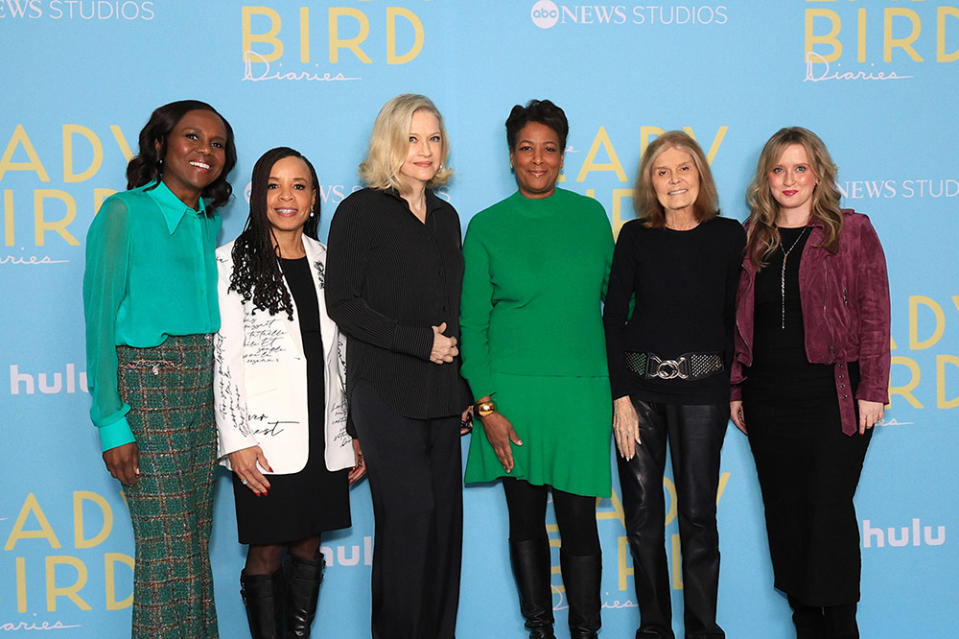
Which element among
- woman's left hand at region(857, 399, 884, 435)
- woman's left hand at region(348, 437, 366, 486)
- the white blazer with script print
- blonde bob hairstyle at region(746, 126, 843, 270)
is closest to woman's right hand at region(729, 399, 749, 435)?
woman's left hand at region(857, 399, 884, 435)

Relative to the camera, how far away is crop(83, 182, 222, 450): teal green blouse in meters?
1.99

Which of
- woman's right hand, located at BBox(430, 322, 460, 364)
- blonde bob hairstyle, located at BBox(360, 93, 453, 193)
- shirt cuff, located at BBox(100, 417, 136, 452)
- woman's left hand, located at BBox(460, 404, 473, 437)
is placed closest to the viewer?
shirt cuff, located at BBox(100, 417, 136, 452)

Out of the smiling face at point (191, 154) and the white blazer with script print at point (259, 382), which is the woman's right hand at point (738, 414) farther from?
the smiling face at point (191, 154)

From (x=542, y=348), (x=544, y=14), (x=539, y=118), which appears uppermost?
(x=544, y=14)

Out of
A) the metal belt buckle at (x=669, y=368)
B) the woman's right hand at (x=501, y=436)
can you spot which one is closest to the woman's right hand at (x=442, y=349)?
the woman's right hand at (x=501, y=436)

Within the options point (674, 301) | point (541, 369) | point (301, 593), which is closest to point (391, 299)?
point (541, 369)

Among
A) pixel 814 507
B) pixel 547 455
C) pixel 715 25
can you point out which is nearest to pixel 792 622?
pixel 814 507

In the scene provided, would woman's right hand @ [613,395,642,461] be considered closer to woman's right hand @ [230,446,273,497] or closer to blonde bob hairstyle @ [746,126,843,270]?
blonde bob hairstyle @ [746,126,843,270]

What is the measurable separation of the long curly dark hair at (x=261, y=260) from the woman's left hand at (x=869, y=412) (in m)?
1.71

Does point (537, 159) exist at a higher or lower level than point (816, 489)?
higher

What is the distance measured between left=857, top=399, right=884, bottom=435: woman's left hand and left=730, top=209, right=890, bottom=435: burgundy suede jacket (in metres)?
0.01

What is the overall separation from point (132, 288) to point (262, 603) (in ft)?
3.20

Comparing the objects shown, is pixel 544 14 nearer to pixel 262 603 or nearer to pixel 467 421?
pixel 467 421

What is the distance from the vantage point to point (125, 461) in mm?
1996
